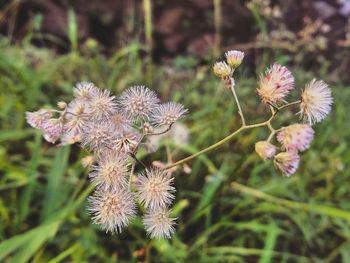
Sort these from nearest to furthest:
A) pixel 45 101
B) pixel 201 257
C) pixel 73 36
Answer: pixel 201 257 → pixel 45 101 → pixel 73 36

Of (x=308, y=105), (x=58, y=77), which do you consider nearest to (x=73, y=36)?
(x=58, y=77)

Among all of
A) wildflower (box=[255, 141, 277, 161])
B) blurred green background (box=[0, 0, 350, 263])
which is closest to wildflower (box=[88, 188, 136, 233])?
wildflower (box=[255, 141, 277, 161])

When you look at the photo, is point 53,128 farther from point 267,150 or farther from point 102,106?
point 267,150

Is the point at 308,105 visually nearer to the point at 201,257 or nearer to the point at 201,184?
the point at 201,257

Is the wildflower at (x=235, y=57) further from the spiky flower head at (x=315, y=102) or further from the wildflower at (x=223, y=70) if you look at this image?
the spiky flower head at (x=315, y=102)

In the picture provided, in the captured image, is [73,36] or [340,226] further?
[73,36]

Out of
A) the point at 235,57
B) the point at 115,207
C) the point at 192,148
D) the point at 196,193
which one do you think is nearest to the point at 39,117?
the point at 115,207

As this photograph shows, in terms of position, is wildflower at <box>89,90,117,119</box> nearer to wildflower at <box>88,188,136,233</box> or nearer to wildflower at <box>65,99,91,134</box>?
wildflower at <box>65,99,91,134</box>

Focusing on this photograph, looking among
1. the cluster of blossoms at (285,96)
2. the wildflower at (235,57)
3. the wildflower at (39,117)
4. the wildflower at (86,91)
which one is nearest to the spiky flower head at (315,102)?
the cluster of blossoms at (285,96)
